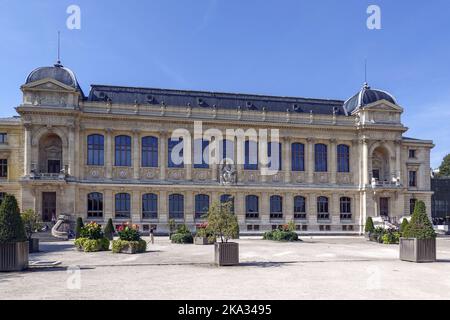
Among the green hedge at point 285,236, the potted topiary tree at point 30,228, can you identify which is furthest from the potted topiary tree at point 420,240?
the potted topiary tree at point 30,228

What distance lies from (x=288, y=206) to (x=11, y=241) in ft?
125

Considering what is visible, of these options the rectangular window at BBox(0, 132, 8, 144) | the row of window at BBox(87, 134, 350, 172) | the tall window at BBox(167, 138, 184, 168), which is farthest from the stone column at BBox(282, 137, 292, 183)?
the rectangular window at BBox(0, 132, 8, 144)

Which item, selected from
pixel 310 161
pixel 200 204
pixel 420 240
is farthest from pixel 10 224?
pixel 310 161

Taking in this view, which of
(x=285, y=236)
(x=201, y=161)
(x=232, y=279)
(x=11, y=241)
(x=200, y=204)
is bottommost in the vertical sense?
(x=285, y=236)

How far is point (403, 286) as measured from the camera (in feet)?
46.6

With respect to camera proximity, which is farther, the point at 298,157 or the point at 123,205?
the point at 298,157

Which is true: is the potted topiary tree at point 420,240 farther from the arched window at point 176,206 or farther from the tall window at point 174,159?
the tall window at point 174,159

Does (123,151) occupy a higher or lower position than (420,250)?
higher

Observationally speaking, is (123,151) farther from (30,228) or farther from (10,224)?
(10,224)

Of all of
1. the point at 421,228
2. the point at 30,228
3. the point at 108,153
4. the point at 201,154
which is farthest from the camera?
the point at 201,154

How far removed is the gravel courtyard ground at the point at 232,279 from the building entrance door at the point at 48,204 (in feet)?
83.1

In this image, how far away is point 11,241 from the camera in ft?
58.2
